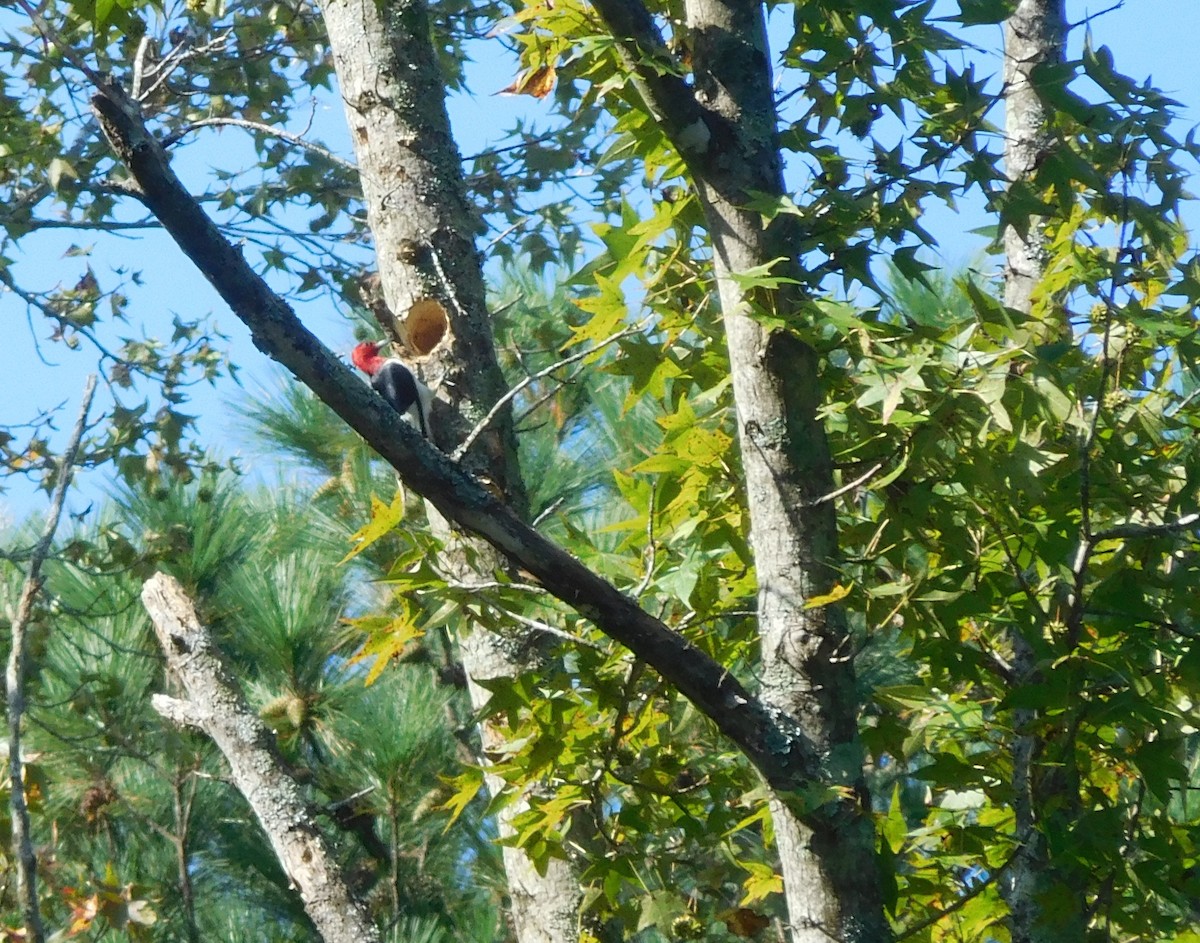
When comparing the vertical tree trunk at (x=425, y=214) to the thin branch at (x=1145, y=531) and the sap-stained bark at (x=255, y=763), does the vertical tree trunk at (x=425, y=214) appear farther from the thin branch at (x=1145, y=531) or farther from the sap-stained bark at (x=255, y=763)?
the thin branch at (x=1145, y=531)

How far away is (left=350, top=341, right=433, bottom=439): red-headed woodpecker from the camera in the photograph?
2.42 m

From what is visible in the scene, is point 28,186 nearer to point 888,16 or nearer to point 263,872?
point 263,872

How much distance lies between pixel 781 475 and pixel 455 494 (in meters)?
0.48

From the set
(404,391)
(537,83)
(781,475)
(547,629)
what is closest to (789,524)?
(781,475)

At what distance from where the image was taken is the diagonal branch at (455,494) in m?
1.48

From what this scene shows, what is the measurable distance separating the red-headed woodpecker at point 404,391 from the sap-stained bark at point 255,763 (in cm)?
79

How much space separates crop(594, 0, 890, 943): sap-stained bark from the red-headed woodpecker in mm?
547

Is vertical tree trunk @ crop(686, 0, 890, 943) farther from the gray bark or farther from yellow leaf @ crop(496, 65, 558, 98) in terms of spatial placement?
the gray bark

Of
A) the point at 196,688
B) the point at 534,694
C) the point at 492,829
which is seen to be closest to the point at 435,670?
the point at 492,829

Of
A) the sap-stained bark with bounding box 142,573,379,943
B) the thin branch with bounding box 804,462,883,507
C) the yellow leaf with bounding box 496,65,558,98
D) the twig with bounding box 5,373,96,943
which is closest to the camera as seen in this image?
the thin branch with bounding box 804,462,883,507

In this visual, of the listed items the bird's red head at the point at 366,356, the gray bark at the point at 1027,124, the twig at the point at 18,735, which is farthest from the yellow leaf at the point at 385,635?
the bird's red head at the point at 366,356

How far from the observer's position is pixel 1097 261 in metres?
1.86

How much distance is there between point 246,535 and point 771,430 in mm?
4086

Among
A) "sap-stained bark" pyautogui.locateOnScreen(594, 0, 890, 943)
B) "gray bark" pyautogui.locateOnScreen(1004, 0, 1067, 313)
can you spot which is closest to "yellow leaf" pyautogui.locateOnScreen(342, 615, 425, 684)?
"sap-stained bark" pyautogui.locateOnScreen(594, 0, 890, 943)
